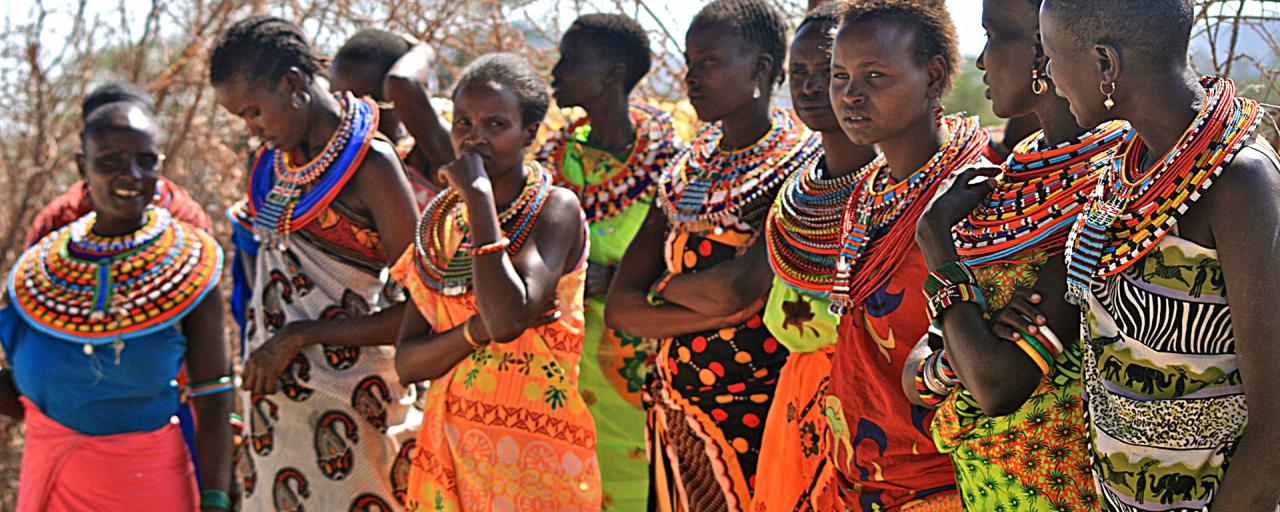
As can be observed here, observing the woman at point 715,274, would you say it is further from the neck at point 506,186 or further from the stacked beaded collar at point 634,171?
the stacked beaded collar at point 634,171

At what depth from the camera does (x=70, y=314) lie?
4.42m

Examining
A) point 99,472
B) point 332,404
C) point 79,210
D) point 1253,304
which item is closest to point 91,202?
point 79,210

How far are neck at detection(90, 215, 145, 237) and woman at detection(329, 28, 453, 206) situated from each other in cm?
97

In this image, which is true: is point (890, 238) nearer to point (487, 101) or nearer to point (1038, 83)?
point (1038, 83)

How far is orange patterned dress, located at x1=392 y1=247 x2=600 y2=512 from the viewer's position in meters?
3.81

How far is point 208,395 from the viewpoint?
4.52 meters

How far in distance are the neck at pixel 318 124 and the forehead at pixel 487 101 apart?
0.70m

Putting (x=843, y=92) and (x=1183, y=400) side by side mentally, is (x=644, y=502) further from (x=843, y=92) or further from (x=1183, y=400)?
(x=1183, y=400)

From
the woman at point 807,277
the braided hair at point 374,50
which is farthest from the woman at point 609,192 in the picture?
the woman at point 807,277

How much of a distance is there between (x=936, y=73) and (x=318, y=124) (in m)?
2.20

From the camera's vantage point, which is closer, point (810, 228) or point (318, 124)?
point (810, 228)

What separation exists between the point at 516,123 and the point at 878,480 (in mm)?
1573

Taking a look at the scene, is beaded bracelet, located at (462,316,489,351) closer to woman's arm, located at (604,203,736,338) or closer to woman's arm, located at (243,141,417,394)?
woman's arm, located at (604,203,736,338)

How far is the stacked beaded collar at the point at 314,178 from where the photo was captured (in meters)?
4.37
